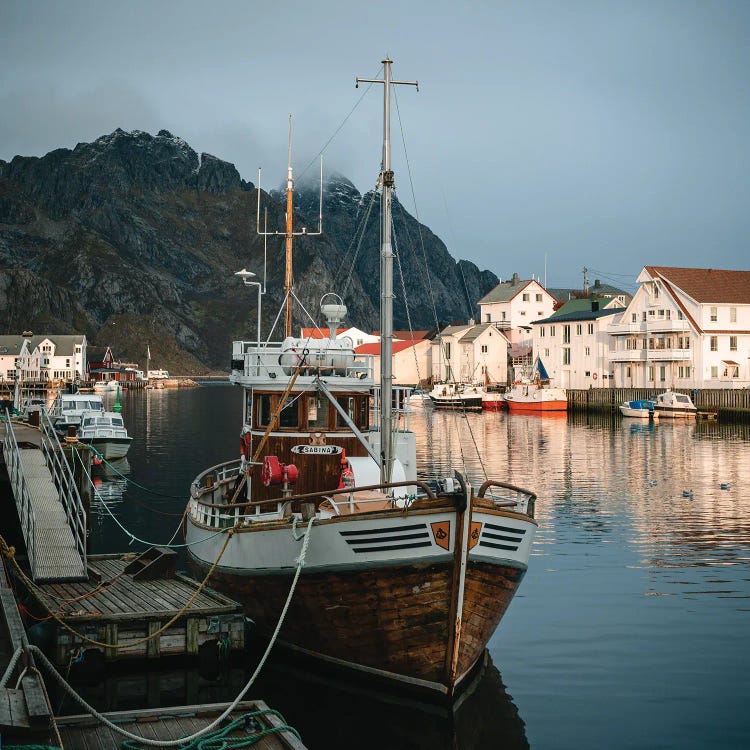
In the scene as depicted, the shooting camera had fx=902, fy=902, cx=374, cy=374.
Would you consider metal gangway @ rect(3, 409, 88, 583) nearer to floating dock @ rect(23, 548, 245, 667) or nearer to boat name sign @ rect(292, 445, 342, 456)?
floating dock @ rect(23, 548, 245, 667)

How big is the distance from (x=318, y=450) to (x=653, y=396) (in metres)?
82.5

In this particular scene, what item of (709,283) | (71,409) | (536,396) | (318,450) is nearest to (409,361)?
(536,396)

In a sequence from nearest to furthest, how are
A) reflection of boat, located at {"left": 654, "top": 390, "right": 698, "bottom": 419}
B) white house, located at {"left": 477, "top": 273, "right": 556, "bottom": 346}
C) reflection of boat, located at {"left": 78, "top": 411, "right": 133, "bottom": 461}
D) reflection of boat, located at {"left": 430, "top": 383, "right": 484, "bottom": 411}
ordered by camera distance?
1. reflection of boat, located at {"left": 78, "top": 411, "right": 133, "bottom": 461}
2. reflection of boat, located at {"left": 654, "top": 390, "right": 698, "bottom": 419}
3. reflection of boat, located at {"left": 430, "top": 383, "right": 484, "bottom": 411}
4. white house, located at {"left": 477, "top": 273, "right": 556, "bottom": 346}

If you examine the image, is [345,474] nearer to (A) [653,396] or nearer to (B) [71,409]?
(B) [71,409]

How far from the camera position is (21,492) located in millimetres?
23297

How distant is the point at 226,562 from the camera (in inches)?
757

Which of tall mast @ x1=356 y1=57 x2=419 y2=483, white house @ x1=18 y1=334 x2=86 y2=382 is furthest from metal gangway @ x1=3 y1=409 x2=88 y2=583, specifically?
white house @ x1=18 y1=334 x2=86 y2=382

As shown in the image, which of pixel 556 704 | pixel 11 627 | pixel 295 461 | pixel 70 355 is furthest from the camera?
pixel 70 355

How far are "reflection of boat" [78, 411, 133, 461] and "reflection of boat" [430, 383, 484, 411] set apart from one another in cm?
6194

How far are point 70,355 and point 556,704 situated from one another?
596 feet

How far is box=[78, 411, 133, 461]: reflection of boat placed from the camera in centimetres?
5194

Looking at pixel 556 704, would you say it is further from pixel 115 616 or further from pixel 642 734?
pixel 115 616

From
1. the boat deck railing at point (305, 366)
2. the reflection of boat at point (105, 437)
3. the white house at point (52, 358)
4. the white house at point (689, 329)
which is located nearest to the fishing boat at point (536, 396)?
the white house at point (689, 329)

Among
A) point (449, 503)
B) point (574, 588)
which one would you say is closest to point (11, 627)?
point (449, 503)
